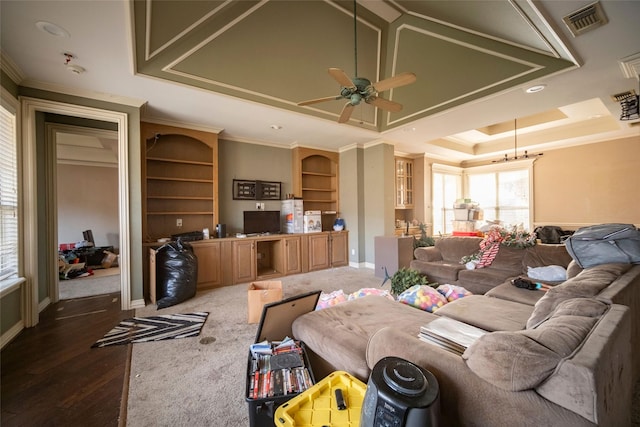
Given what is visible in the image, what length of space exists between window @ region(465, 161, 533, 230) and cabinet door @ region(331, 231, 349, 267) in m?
4.75

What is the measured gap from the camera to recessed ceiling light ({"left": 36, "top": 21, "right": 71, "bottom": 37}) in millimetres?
2029

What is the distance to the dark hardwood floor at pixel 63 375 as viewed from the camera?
1.57 metres

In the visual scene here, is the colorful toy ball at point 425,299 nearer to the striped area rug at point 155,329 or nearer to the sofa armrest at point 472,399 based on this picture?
the sofa armrest at point 472,399

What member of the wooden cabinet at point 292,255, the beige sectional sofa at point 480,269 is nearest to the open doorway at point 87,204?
the wooden cabinet at point 292,255

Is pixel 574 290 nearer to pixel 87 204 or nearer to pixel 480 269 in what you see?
pixel 480 269

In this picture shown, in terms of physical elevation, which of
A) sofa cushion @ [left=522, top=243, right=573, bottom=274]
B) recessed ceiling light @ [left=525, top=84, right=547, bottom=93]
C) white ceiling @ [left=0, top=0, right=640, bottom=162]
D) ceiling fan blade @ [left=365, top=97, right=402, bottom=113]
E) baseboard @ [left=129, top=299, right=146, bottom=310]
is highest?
white ceiling @ [left=0, top=0, right=640, bottom=162]

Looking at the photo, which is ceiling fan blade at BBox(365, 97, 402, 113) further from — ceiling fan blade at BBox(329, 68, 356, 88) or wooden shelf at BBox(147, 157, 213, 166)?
wooden shelf at BBox(147, 157, 213, 166)

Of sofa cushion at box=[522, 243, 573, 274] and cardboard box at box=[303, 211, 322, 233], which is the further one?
cardboard box at box=[303, 211, 322, 233]

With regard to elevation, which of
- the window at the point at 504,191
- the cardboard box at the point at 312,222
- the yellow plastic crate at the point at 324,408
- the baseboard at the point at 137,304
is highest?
the window at the point at 504,191

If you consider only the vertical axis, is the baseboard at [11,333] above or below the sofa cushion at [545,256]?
below

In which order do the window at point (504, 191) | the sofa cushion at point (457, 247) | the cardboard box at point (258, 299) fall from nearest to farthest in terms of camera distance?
the cardboard box at point (258, 299) → the sofa cushion at point (457, 247) → the window at point (504, 191)

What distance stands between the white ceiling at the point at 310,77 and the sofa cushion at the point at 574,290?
6.50 ft

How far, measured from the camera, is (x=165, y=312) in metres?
3.09

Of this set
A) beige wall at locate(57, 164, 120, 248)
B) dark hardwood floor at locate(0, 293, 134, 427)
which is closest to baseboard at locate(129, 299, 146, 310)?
dark hardwood floor at locate(0, 293, 134, 427)
